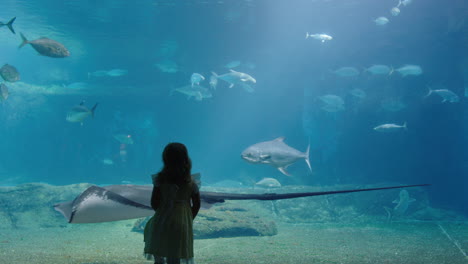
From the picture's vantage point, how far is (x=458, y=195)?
52.0ft

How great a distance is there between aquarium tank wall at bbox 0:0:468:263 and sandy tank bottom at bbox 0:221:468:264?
2.16 m

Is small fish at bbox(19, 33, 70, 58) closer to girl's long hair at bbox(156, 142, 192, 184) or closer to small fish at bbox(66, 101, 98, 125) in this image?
A: small fish at bbox(66, 101, 98, 125)

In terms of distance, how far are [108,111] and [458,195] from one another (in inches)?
890

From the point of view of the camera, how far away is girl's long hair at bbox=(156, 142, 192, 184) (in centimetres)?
203

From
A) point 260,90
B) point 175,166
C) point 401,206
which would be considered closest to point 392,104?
point 401,206

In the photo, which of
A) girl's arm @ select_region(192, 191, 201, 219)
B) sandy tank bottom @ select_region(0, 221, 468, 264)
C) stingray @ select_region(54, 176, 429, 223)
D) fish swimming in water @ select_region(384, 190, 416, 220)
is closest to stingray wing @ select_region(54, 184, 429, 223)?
stingray @ select_region(54, 176, 429, 223)

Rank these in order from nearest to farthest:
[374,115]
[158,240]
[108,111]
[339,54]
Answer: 1. [158,240]
2. [374,115]
3. [339,54]
4. [108,111]

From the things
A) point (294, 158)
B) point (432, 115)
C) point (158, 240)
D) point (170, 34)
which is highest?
point (170, 34)

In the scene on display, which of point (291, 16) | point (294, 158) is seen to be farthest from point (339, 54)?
point (294, 158)

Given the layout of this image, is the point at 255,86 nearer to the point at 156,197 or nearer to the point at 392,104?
the point at 392,104

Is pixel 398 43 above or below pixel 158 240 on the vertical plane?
above

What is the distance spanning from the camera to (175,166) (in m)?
2.03

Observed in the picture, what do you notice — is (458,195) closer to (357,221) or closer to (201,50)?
(357,221)

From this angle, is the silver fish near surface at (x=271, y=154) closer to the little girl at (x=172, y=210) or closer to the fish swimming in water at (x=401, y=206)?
the little girl at (x=172, y=210)
